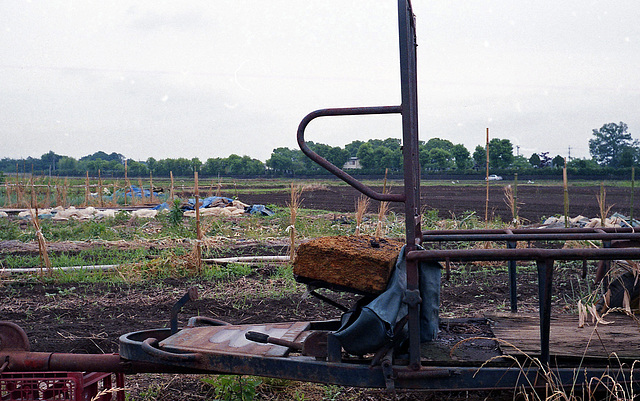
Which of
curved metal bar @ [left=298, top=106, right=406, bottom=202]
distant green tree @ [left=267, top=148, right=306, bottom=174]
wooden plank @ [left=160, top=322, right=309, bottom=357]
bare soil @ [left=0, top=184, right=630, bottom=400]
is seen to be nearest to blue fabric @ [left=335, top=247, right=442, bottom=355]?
curved metal bar @ [left=298, top=106, right=406, bottom=202]

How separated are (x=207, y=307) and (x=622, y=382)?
4685 millimetres

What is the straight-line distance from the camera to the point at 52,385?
2.75m

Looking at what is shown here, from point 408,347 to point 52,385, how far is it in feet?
6.40

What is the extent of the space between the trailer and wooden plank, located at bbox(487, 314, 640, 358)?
0.04ft

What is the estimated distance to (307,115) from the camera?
2510 mm

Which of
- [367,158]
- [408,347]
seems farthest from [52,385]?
[367,158]

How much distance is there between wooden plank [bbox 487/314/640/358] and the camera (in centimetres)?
265

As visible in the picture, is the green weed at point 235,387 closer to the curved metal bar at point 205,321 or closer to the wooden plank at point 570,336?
the curved metal bar at point 205,321

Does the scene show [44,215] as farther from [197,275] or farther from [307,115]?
[307,115]

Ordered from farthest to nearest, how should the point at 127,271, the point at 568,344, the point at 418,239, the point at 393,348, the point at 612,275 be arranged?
the point at 127,271 → the point at 612,275 → the point at 418,239 → the point at 568,344 → the point at 393,348

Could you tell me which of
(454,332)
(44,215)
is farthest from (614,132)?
(454,332)

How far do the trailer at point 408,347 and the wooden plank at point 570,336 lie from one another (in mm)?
12

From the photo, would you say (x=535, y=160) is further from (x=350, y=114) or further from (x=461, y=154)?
(x=350, y=114)

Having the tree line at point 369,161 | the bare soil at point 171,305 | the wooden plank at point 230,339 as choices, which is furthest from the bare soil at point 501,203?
the tree line at point 369,161
